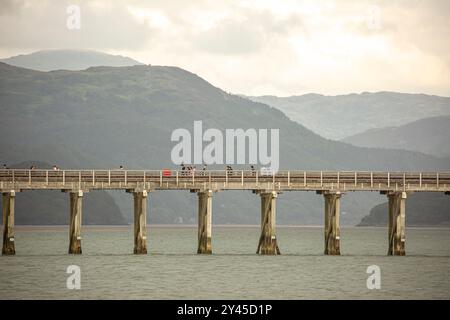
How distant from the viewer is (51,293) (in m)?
87.8

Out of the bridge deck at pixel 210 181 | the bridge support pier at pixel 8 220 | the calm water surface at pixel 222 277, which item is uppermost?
the bridge deck at pixel 210 181

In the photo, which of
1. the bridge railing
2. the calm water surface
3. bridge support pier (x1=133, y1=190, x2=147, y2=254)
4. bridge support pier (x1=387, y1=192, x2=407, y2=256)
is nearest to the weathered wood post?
the bridge railing

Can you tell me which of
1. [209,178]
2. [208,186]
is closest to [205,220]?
[208,186]

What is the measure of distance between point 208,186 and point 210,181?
1.67ft

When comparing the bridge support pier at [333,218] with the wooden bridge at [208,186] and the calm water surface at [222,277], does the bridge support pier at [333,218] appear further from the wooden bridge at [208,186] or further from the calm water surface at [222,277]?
the calm water surface at [222,277]

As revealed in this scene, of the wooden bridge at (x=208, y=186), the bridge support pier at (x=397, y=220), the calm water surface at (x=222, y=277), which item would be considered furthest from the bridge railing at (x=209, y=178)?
the calm water surface at (x=222, y=277)

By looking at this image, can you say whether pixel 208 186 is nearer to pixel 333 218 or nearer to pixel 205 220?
pixel 205 220

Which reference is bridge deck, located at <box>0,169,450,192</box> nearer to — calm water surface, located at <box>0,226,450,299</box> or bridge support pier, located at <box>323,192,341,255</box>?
bridge support pier, located at <box>323,192,341,255</box>

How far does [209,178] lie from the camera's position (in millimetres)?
113938

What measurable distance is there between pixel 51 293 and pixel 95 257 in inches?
1536

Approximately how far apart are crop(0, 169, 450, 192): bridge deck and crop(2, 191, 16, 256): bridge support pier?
0.93 metres

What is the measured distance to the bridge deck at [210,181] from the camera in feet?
370
